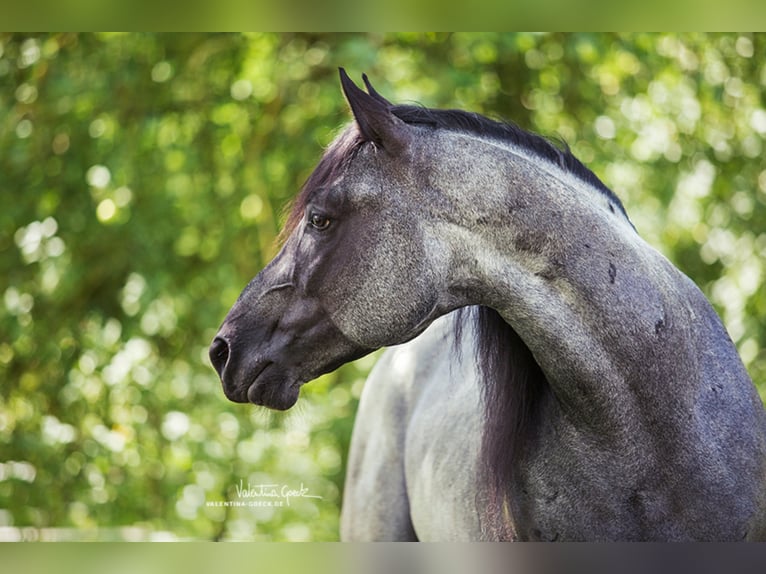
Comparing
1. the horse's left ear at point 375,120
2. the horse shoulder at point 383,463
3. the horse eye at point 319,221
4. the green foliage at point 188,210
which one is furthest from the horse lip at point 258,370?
the green foliage at point 188,210

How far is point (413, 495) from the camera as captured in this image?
2.03 m

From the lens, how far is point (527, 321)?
129cm

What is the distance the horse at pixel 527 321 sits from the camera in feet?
4.25

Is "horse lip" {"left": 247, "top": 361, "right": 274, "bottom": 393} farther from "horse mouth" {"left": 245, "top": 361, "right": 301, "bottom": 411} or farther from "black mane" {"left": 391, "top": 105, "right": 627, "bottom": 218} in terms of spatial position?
"black mane" {"left": 391, "top": 105, "right": 627, "bottom": 218}

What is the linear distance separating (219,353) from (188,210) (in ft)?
7.56

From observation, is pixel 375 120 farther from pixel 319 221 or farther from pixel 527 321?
pixel 527 321

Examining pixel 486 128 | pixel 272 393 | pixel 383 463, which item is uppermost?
pixel 486 128

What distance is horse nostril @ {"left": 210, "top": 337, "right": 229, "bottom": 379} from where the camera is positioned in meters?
1.40

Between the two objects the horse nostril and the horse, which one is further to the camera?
the horse nostril

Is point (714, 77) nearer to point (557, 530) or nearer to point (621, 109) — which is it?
point (621, 109)

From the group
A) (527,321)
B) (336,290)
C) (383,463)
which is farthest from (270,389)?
(383,463)

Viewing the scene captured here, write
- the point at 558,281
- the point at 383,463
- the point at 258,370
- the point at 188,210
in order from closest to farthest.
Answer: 1. the point at 558,281
2. the point at 258,370
3. the point at 383,463
4. the point at 188,210

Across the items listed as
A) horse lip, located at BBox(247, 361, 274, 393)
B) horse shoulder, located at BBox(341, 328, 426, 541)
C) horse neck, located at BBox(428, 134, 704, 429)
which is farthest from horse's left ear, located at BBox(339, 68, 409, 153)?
horse shoulder, located at BBox(341, 328, 426, 541)

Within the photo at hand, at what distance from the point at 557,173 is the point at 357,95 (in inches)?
13.8
